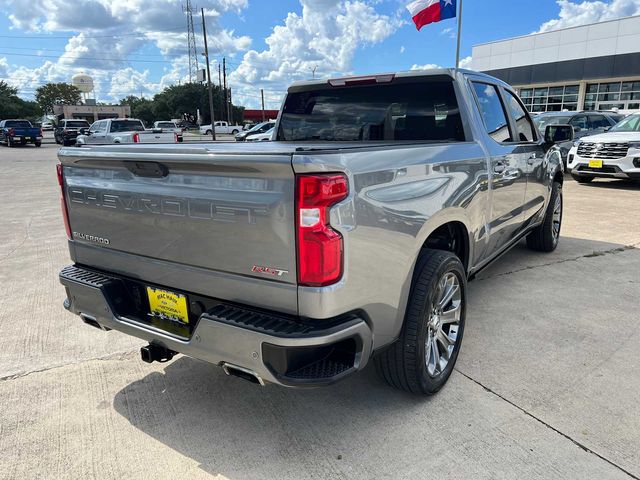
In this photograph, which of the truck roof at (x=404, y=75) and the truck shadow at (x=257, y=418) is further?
the truck roof at (x=404, y=75)

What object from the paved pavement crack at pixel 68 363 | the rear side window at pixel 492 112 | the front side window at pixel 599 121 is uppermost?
the rear side window at pixel 492 112

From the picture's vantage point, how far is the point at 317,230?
79.8 inches

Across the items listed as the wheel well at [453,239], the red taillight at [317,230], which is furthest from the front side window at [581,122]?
the red taillight at [317,230]

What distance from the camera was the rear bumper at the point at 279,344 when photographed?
6.82 feet

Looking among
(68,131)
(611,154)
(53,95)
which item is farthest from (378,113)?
(53,95)

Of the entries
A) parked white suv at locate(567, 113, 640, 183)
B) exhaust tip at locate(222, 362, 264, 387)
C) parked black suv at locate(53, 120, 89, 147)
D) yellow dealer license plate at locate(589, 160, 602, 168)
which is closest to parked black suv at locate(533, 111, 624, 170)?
parked white suv at locate(567, 113, 640, 183)

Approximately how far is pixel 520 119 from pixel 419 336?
9.82 feet

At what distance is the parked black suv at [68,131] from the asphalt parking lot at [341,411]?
3563 centimetres

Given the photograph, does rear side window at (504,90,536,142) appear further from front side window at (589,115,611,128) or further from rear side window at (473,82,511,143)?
front side window at (589,115,611,128)

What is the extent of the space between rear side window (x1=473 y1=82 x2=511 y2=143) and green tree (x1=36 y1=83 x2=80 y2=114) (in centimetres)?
12349

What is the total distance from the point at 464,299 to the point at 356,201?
4.71 ft

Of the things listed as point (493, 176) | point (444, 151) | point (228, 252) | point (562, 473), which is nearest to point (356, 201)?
point (228, 252)

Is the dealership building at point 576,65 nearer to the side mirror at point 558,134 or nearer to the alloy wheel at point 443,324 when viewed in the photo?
the side mirror at point 558,134

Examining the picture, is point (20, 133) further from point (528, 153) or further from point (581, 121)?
point (528, 153)
